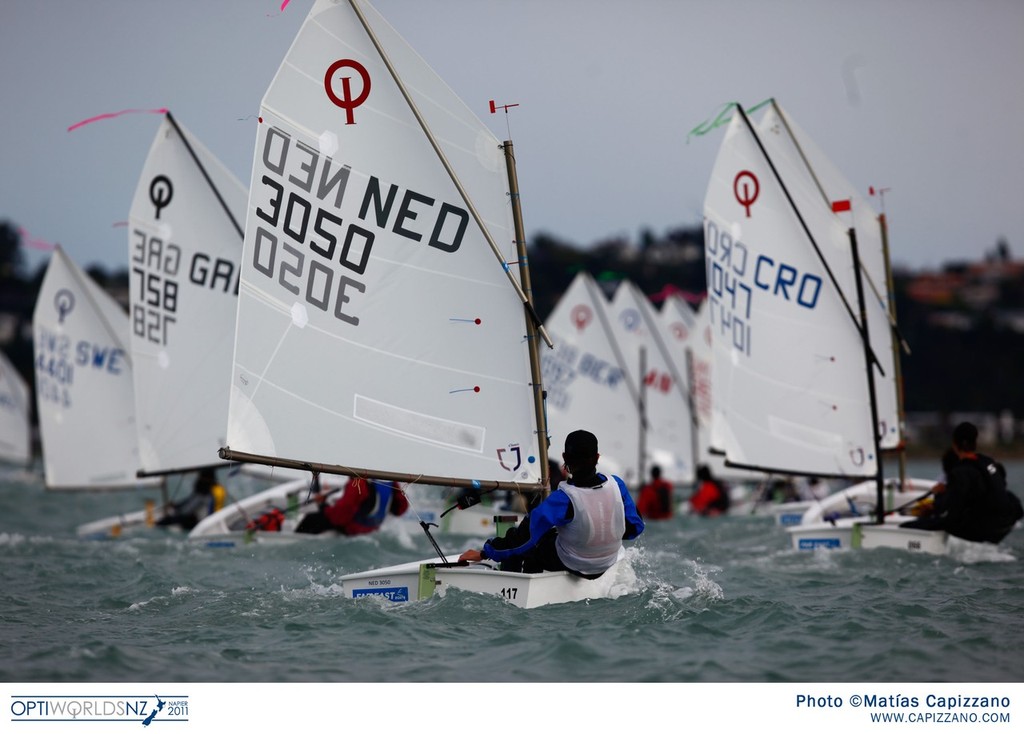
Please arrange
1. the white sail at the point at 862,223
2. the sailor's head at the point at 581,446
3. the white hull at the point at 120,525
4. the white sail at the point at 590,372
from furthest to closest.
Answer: the white sail at the point at 590,372
the white hull at the point at 120,525
the white sail at the point at 862,223
the sailor's head at the point at 581,446

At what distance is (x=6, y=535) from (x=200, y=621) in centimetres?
750

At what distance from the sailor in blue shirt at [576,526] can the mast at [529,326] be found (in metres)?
0.76

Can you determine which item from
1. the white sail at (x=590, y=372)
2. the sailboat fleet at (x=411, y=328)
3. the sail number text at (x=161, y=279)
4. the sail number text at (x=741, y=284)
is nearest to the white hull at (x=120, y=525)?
the sailboat fleet at (x=411, y=328)

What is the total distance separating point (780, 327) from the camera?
13297mm

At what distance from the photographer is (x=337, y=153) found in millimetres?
8703

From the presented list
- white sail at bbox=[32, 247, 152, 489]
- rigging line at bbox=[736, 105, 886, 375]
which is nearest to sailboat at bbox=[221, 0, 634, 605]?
rigging line at bbox=[736, 105, 886, 375]

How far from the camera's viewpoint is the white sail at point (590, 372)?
25.0m

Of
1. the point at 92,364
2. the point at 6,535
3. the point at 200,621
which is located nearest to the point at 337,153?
the point at 200,621

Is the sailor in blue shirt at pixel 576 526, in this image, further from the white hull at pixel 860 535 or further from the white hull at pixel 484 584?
the white hull at pixel 860 535

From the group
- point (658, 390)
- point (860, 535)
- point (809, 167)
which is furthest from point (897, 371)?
point (658, 390)

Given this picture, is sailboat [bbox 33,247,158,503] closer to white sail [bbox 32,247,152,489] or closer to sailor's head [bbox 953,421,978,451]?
white sail [bbox 32,247,152,489]

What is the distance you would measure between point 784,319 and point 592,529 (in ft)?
21.2

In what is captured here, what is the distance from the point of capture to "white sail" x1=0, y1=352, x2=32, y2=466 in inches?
1321
